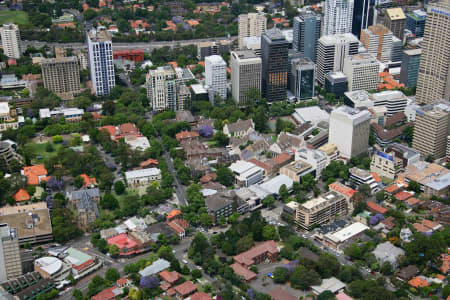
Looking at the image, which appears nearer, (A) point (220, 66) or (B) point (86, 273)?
(B) point (86, 273)

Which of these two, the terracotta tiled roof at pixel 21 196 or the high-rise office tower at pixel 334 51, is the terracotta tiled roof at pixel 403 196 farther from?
the terracotta tiled roof at pixel 21 196

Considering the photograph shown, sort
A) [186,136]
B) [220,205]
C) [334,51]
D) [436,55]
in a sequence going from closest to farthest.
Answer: [220,205] < [186,136] < [436,55] < [334,51]

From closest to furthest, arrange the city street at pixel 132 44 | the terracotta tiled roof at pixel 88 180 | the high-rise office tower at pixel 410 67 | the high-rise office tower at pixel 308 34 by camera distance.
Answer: the terracotta tiled roof at pixel 88 180 < the high-rise office tower at pixel 410 67 < the high-rise office tower at pixel 308 34 < the city street at pixel 132 44

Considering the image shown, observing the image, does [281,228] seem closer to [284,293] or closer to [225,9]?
[284,293]

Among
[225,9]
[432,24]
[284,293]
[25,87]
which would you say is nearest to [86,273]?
[284,293]

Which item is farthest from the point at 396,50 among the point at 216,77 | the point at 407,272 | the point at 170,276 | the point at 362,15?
the point at 170,276

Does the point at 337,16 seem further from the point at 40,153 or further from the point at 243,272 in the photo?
the point at 243,272

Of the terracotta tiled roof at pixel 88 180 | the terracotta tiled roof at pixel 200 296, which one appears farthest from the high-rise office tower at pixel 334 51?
the terracotta tiled roof at pixel 200 296
